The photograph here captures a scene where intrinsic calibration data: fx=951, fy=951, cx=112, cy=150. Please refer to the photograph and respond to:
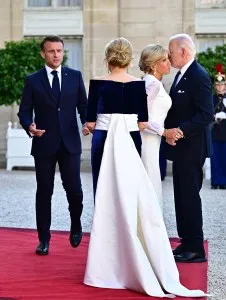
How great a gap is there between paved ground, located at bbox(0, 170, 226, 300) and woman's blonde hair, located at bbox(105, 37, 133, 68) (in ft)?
6.43

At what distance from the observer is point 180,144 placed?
8.62 meters

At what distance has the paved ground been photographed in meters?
8.69

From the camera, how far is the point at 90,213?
13094 mm

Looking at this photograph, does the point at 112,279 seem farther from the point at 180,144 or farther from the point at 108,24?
the point at 108,24

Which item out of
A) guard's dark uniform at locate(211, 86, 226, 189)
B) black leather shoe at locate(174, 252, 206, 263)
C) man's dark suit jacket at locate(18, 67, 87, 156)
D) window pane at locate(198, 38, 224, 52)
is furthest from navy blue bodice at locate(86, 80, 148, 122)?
window pane at locate(198, 38, 224, 52)

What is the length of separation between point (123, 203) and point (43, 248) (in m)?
1.85

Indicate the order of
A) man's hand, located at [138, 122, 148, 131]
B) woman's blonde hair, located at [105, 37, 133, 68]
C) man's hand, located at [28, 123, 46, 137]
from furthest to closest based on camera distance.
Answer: man's hand, located at [28, 123, 46, 137]
man's hand, located at [138, 122, 148, 131]
woman's blonde hair, located at [105, 37, 133, 68]

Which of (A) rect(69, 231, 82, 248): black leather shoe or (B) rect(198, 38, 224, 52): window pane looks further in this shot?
(B) rect(198, 38, 224, 52): window pane

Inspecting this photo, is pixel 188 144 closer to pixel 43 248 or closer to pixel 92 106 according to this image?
pixel 92 106

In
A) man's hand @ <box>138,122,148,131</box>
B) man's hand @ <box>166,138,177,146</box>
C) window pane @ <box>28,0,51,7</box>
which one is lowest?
man's hand @ <box>166,138,177,146</box>

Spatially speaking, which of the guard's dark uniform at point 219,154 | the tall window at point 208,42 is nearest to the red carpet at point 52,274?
the guard's dark uniform at point 219,154

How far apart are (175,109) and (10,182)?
36.2 ft

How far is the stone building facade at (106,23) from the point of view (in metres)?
27.1

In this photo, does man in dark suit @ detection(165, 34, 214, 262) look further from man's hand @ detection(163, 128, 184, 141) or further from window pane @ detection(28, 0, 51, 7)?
window pane @ detection(28, 0, 51, 7)
